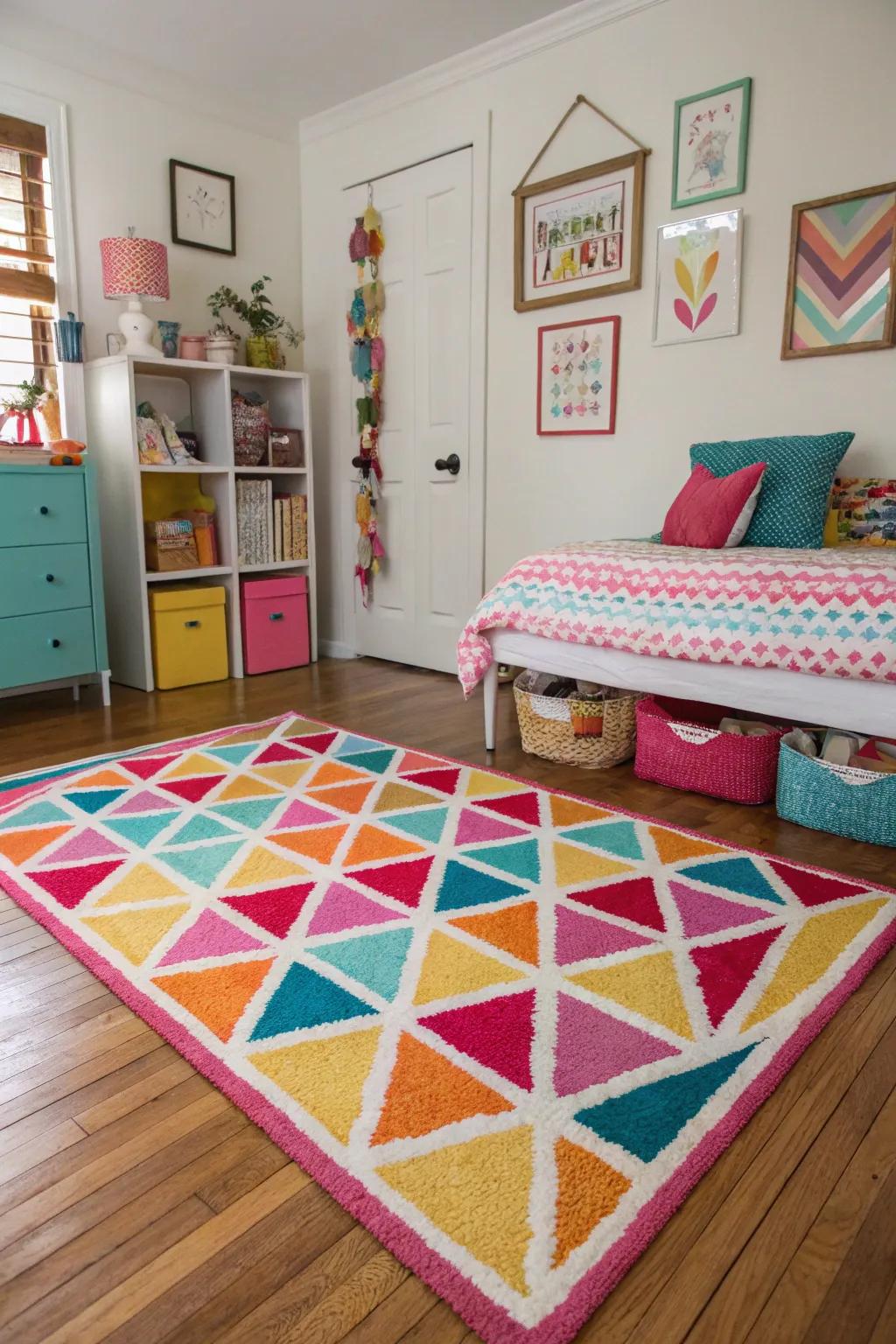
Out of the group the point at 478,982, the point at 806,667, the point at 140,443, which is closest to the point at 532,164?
the point at 140,443

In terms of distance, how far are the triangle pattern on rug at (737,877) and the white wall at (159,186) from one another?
10.3ft

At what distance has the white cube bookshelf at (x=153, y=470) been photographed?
11.6 ft

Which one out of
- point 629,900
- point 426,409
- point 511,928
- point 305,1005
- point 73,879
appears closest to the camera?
point 305,1005

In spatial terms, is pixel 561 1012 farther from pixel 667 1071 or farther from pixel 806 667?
pixel 806 667

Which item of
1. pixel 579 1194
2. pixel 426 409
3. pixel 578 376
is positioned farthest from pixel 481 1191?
pixel 426 409

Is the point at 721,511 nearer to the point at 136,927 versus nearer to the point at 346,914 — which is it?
the point at 346,914

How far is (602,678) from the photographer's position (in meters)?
2.55

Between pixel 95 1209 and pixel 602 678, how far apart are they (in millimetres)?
1818

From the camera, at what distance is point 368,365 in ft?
13.3

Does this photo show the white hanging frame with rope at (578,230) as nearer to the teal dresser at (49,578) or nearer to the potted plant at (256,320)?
the potted plant at (256,320)

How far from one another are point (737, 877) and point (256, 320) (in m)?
3.25

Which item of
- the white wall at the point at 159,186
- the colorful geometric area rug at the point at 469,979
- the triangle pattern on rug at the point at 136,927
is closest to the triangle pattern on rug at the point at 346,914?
the colorful geometric area rug at the point at 469,979

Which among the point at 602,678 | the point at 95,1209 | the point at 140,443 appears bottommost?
the point at 95,1209

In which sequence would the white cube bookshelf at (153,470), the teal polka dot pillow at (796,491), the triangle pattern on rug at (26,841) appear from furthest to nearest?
Answer: the white cube bookshelf at (153,470) → the teal polka dot pillow at (796,491) → the triangle pattern on rug at (26,841)
